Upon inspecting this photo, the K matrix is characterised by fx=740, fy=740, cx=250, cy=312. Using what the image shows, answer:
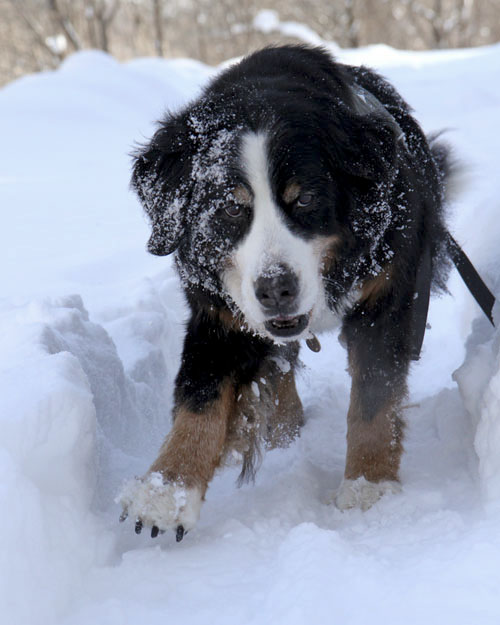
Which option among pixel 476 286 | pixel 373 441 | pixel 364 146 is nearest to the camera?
pixel 364 146

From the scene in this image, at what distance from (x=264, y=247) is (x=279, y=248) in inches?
1.8

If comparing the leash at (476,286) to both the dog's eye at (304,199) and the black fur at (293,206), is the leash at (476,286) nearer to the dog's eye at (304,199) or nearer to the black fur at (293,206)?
the black fur at (293,206)

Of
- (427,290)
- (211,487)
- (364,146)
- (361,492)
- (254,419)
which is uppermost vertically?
(364,146)

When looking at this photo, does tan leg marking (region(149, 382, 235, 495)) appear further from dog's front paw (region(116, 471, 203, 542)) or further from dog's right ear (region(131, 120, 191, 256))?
dog's right ear (region(131, 120, 191, 256))

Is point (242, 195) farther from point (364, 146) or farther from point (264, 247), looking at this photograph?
point (364, 146)

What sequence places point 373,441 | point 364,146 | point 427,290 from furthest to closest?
Answer: point 427,290, point 373,441, point 364,146

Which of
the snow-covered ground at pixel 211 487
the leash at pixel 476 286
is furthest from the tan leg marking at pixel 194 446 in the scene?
the leash at pixel 476 286

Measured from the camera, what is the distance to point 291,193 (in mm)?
2291

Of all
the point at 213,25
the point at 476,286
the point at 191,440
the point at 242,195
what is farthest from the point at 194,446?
the point at 213,25

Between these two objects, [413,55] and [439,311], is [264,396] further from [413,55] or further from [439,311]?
[413,55]

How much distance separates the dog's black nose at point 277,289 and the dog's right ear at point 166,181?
1.55 feet

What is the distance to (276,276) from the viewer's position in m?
2.16

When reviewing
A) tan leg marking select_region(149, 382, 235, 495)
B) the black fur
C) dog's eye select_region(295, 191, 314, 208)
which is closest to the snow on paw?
the black fur

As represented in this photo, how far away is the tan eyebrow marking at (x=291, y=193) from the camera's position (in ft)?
7.49
